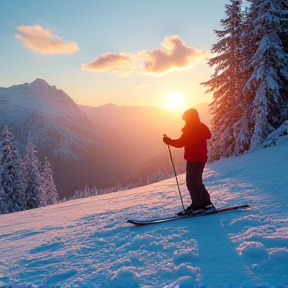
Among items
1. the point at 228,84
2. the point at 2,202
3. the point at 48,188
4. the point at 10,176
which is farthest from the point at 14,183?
the point at 228,84

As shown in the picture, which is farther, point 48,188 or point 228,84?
point 48,188

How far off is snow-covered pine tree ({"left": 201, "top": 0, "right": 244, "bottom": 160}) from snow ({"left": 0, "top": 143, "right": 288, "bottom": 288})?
12.3 meters

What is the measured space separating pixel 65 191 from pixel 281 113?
538 ft

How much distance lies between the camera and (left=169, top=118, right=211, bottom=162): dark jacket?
561 cm

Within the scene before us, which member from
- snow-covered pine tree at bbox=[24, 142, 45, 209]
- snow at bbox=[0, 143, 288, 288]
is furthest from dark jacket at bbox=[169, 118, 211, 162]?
snow-covered pine tree at bbox=[24, 142, 45, 209]

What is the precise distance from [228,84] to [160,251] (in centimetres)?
1676

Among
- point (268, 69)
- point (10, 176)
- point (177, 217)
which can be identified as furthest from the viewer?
point (10, 176)

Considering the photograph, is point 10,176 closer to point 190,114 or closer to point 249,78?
point 249,78

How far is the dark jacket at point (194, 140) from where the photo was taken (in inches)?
Answer: 221

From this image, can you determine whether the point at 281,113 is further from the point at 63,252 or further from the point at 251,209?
the point at 63,252

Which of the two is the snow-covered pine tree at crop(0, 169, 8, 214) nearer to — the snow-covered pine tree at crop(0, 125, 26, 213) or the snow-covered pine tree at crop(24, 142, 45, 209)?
the snow-covered pine tree at crop(0, 125, 26, 213)

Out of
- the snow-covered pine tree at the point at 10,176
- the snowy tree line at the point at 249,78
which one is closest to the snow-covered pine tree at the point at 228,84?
the snowy tree line at the point at 249,78

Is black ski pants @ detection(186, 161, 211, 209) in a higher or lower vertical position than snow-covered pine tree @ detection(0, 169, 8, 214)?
higher

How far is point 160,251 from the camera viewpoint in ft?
11.9
